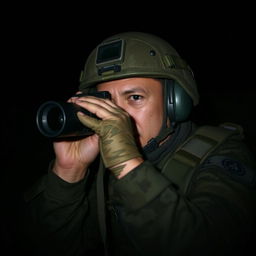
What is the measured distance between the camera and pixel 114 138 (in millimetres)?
954

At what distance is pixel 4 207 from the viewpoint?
3.71 m

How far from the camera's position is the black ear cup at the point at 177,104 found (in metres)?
1.54

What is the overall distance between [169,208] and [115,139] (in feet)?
1.12

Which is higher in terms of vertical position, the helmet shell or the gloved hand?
the helmet shell

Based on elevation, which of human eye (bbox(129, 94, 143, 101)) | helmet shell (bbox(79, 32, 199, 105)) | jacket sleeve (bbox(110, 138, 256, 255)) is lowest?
jacket sleeve (bbox(110, 138, 256, 255))

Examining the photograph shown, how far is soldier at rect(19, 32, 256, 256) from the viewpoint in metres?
0.87

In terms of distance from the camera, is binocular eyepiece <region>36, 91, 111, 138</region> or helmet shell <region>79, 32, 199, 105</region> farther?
helmet shell <region>79, 32, 199, 105</region>

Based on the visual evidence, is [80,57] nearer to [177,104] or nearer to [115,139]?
[177,104]

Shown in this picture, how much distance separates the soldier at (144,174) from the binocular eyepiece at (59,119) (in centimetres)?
5

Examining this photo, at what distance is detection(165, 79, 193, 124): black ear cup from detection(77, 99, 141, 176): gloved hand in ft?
1.94

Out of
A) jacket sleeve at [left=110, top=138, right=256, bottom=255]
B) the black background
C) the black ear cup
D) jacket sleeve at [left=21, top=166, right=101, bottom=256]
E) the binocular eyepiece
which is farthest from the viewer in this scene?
the black background

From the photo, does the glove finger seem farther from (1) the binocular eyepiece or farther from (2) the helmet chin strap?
(2) the helmet chin strap

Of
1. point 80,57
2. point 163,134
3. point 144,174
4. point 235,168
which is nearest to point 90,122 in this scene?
point 144,174

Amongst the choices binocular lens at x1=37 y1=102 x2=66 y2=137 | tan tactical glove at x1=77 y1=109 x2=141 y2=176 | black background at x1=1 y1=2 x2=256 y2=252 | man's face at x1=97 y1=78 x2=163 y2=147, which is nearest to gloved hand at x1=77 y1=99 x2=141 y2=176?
tan tactical glove at x1=77 y1=109 x2=141 y2=176
